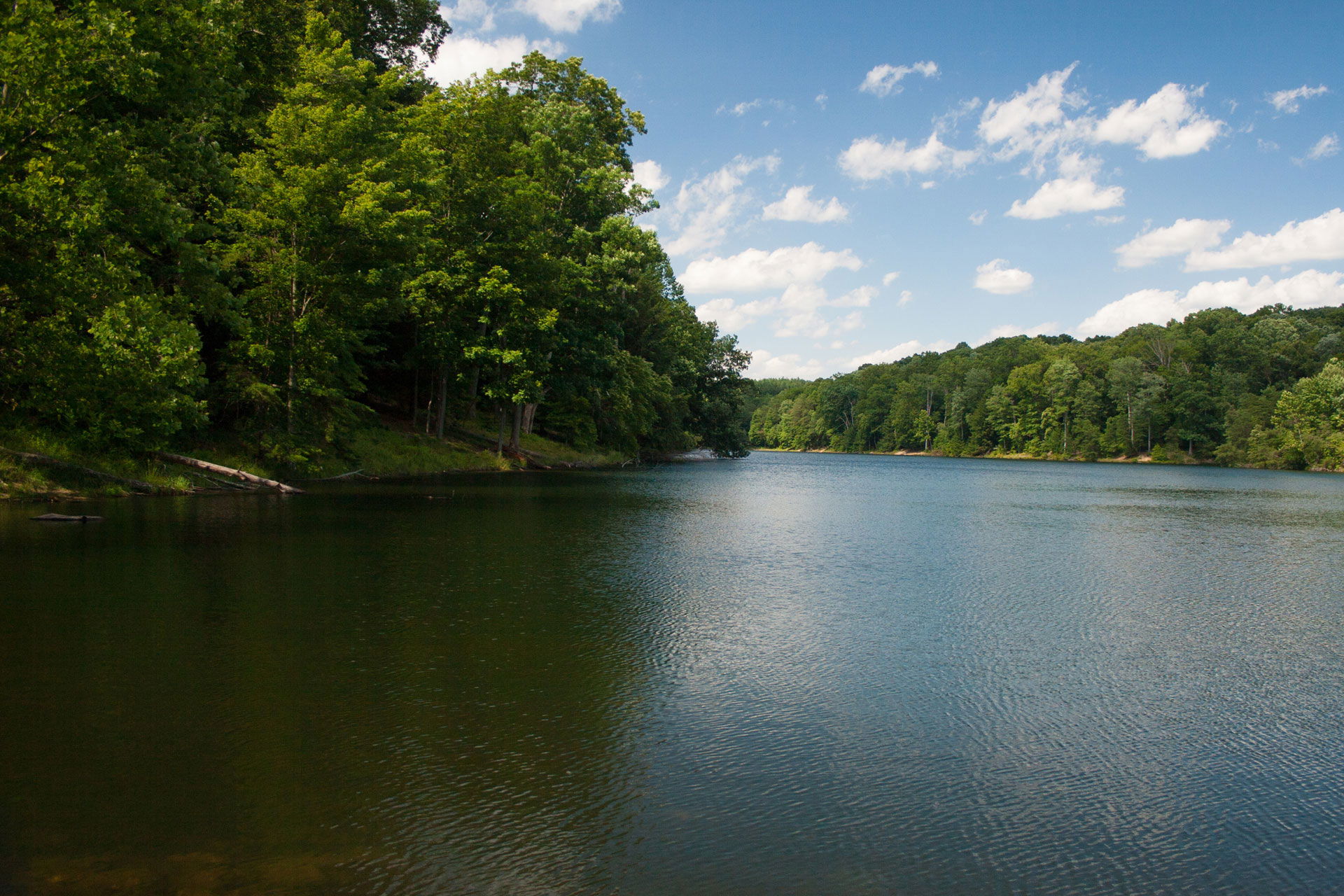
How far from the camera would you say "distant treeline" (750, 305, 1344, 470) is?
8619 centimetres

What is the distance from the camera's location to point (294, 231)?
24.9 m

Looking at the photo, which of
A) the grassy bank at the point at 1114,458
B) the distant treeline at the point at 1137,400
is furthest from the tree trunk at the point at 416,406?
the grassy bank at the point at 1114,458

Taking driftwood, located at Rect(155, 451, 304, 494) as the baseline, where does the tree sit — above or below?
above

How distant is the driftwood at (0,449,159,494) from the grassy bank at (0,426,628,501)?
2cm

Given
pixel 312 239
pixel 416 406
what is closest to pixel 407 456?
pixel 416 406

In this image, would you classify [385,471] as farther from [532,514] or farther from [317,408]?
[532,514]

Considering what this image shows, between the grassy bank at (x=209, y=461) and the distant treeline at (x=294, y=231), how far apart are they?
559 millimetres

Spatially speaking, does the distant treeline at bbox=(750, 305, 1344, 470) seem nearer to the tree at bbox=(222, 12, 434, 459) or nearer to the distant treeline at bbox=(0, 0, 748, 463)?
the distant treeline at bbox=(0, 0, 748, 463)

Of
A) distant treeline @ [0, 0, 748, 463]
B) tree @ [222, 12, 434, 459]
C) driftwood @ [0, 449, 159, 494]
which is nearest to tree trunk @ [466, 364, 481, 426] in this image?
distant treeline @ [0, 0, 748, 463]

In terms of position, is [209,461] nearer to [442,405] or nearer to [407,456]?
[407,456]

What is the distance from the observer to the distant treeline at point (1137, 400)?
86188 mm

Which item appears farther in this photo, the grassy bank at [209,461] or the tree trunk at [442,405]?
the tree trunk at [442,405]

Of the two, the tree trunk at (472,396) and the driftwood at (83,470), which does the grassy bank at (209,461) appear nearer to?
the driftwood at (83,470)

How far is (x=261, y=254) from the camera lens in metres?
25.5
